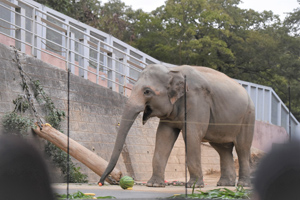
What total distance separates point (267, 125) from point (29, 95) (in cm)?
452

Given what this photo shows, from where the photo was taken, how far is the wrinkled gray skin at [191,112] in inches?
378

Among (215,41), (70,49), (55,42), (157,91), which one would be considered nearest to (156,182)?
(157,91)

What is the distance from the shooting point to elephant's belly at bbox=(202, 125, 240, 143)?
1037cm

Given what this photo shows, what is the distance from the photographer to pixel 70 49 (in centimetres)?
1404

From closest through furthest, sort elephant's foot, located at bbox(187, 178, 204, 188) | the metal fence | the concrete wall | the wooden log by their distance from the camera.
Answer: elephant's foot, located at bbox(187, 178, 204, 188) < the wooden log < the concrete wall < the metal fence

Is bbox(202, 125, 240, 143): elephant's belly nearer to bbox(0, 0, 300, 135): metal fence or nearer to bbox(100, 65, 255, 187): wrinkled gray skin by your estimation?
bbox(100, 65, 255, 187): wrinkled gray skin

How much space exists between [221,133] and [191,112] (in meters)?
0.97

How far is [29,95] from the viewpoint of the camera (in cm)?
1121

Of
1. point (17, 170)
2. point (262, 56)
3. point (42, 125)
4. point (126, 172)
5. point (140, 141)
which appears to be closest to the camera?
point (17, 170)

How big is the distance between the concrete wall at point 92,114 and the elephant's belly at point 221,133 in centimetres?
52

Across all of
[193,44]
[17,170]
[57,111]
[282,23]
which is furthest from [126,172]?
[282,23]

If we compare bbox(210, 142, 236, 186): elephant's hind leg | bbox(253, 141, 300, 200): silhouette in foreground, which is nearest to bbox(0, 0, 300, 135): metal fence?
bbox(210, 142, 236, 186): elephant's hind leg

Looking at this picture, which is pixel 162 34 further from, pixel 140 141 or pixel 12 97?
pixel 12 97

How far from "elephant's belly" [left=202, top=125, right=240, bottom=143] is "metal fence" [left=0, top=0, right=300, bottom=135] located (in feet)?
3.05
